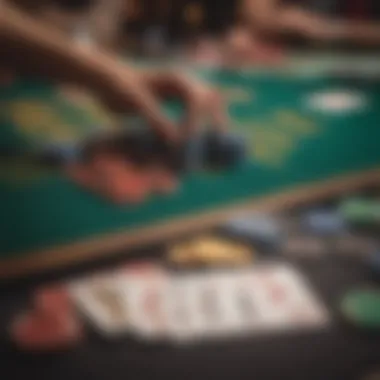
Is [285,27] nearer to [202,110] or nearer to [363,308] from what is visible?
[202,110]

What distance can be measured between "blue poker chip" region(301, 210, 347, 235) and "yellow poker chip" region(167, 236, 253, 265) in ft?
0.21

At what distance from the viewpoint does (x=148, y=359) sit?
594mm

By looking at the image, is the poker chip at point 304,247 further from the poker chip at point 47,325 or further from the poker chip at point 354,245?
the poker chip at point 47,325

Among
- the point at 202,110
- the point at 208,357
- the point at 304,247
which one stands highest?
the point at 202,110

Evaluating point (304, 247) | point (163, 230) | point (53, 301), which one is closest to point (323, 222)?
point (304, 247)

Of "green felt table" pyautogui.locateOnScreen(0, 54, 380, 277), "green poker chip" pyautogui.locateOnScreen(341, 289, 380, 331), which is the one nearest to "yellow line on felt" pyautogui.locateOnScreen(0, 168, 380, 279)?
"green felt table" pyautogui.locateOnScreen(0, 54, 380, 277)

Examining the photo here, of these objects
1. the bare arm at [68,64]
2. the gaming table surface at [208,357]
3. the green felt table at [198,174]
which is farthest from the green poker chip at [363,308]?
the bare arm at [68,64]

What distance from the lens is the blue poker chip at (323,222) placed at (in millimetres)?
711

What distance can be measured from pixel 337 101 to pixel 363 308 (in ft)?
0.71

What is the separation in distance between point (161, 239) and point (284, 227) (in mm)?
114

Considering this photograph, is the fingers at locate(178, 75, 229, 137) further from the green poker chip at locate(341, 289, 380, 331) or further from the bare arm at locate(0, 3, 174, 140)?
the green poker chip at locate(341, 289, 380, 331)

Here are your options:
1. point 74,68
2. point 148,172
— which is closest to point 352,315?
point 148,172

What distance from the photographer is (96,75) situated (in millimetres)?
698

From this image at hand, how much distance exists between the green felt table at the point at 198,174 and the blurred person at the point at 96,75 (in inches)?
0.6
